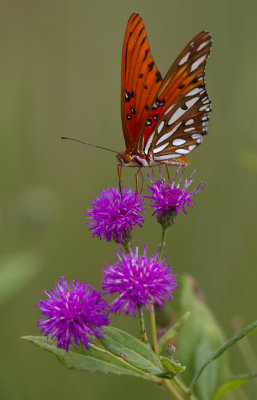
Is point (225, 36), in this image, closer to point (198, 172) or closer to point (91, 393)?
point (198, 172)

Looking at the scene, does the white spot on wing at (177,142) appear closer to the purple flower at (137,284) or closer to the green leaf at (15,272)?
the purple flower at (137,284)

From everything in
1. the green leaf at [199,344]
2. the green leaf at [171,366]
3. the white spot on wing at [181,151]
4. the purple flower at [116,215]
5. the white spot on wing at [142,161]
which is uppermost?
the white spot on wing at [181,151]

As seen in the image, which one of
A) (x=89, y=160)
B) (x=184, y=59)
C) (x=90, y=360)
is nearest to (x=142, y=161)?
Answer: (x=184, y=59)

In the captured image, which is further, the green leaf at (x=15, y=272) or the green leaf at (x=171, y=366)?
the green leaf at (x=15, y=272)

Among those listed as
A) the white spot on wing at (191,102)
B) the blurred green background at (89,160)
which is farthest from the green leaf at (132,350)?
the blurred green background at (89,160)

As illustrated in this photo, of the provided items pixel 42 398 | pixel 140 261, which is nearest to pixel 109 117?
pixel 42 398

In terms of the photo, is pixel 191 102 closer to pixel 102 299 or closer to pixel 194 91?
pixel 194 91

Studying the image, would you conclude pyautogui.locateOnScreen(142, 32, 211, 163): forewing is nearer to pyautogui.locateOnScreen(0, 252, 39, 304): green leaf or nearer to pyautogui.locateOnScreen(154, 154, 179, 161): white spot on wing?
pyautogui.locateOnScreen(154, 154, 179, 161): white spot on wing
